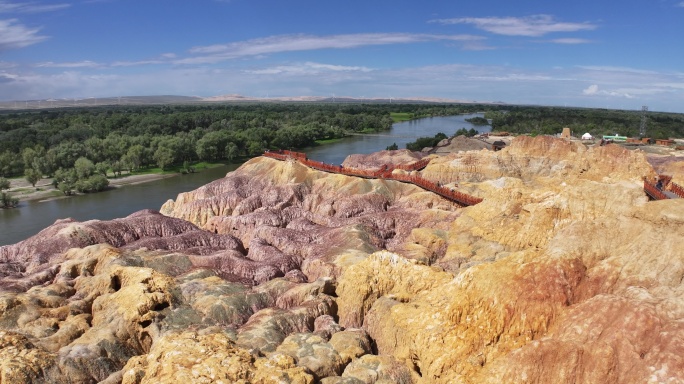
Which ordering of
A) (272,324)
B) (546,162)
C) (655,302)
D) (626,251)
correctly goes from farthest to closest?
(546,162) < (272,324) < (626,251) < (655,302)

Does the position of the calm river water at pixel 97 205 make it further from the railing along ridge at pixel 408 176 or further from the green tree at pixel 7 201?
the railing along ridge at pixel 408 176

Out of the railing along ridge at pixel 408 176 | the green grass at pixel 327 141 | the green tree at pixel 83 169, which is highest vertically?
the railing along ridge at pixel 408 176

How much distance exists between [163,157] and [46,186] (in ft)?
68.8

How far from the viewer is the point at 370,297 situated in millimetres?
23109

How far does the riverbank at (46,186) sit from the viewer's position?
72.8 metres

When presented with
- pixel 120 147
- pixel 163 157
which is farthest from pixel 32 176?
pixel 163 157

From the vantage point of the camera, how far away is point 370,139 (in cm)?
14888

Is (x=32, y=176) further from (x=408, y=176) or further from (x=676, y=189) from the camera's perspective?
(x=676, y=189)

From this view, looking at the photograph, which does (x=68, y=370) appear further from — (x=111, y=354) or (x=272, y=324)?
(x=272, y=324)

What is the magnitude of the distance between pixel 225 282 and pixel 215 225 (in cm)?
1543

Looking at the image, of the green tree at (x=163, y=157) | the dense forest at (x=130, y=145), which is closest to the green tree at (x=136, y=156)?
the dense forest at (x=130, y=145)

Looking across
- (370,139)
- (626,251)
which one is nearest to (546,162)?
(626,251)

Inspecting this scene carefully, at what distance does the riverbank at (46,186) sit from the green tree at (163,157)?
12.0ft

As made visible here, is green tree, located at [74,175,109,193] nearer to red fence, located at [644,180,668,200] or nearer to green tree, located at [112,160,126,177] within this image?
green tree, located at [112,160,126,177]
